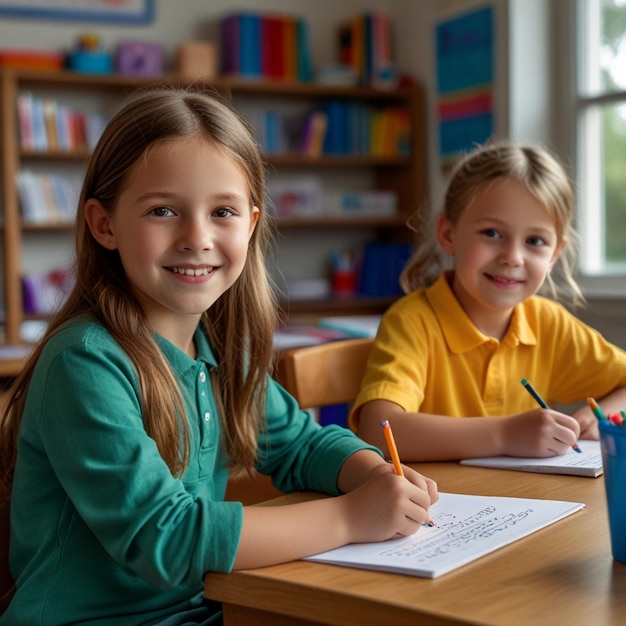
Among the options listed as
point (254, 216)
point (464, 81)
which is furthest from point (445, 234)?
point (464, 81)

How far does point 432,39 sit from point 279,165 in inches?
40.5

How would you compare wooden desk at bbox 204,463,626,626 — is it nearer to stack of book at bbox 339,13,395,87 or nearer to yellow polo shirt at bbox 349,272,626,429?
yellow polo shirt at bbox 349,272,626,429

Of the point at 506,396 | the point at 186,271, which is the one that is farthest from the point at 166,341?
the point at 506,396

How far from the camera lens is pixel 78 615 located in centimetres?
106

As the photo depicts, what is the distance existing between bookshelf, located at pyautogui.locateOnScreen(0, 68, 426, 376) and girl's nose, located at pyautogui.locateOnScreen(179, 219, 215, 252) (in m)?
3.29

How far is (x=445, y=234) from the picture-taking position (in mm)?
1815

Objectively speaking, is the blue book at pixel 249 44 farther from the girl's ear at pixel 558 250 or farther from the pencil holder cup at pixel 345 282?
the girl's ear at pixel 558 250

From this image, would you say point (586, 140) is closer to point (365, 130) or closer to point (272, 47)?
point (365, 130)

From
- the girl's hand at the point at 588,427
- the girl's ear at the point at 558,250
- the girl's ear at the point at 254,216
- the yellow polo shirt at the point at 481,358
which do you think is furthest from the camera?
the girl's ear at the point at 558,250

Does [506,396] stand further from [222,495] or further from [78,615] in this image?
[78,615]

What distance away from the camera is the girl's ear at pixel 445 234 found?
1.80 metres

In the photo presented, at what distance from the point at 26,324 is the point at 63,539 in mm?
3543

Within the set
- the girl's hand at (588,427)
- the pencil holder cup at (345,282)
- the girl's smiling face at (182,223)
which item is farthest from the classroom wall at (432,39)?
the girl's smiling face at (182,223)

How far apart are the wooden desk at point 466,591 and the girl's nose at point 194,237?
41 cm
